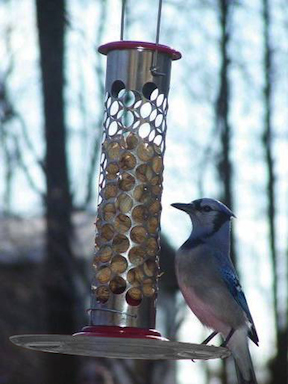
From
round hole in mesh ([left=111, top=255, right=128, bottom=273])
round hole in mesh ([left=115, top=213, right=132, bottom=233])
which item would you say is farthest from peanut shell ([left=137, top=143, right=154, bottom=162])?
round hole in mesh ([left=111, top=255, right=128, bottom=273])

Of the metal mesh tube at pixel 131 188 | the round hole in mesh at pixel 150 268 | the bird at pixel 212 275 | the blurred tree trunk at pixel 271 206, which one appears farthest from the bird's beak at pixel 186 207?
the blurred tree trunk at pixel 271 206

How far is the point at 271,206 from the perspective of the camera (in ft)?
64.3

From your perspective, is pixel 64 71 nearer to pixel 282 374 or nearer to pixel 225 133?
pixel 225 133

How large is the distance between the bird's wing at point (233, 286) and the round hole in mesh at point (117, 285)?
89 cm

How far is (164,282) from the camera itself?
64.3ft

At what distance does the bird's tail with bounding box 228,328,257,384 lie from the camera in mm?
7086

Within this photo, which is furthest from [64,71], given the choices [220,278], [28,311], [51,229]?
[220,278]

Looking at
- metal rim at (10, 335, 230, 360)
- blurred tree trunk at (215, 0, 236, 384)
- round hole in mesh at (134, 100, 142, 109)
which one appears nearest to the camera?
metal rim at (10, 335, 230, 360)

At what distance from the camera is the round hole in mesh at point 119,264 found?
6.18m

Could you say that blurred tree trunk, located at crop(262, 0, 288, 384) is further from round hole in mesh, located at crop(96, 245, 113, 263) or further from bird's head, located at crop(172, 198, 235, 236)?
round hole in mesh, located at crop(96, 245, 113, 263)

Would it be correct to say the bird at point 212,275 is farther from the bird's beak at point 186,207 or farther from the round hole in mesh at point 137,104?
the round hole in mesh at point 137,104

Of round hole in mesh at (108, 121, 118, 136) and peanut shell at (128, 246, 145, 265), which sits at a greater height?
round hole in mesh at (108, 121, 118, 136)

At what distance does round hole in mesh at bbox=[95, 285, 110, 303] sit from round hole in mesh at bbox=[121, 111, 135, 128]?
0.92 meters

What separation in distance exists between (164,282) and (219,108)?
A: 370 centimetres
